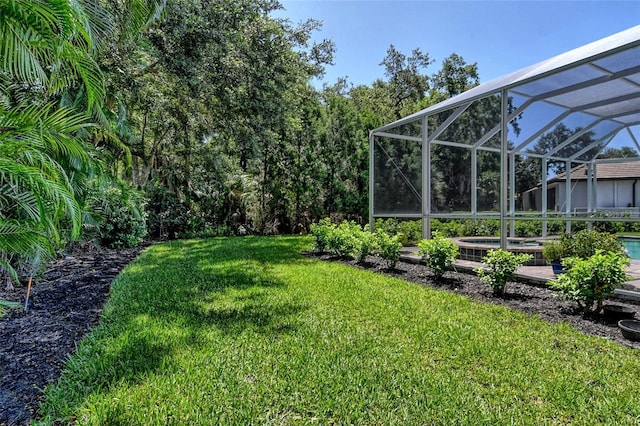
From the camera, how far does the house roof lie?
32.6ft

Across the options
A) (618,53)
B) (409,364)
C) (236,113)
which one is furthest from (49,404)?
(236,113)

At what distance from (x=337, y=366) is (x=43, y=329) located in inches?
130

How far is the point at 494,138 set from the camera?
342 inches

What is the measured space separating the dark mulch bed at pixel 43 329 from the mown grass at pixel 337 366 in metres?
0.16

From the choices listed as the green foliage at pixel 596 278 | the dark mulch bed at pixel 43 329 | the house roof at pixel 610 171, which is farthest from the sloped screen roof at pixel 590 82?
the dark mulch bed at pixel 43 329

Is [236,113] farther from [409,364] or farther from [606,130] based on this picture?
[606,130]

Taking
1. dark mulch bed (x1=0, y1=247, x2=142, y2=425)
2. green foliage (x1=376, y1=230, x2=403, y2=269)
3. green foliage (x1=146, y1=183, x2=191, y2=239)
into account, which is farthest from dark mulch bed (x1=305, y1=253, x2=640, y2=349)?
green foliage (x1=146, y1=183, x2=191, y2=239)

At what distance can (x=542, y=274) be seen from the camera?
580cm

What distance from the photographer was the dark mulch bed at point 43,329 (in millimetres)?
2537

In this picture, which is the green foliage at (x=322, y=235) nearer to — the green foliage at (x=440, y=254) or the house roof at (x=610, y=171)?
the green foliage at (x=440, y=254)

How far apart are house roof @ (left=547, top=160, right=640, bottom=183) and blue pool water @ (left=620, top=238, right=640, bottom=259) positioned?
1.91 metres

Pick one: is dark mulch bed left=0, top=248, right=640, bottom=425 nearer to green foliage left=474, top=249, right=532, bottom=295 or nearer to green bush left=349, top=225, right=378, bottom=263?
green foliage left=474, top=249, right=532, bottom=295

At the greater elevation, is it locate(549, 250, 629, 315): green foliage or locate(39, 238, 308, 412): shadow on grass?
locate(549, 250, 629, 315): green foliage

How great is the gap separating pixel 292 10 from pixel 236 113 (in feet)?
13.2
